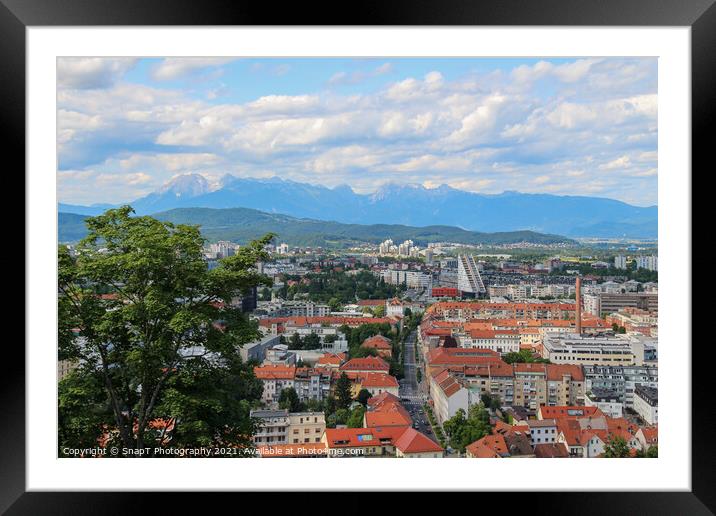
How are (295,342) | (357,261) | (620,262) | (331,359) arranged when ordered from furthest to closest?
(357,261) < (620,262) < (295,342) < (331,359)

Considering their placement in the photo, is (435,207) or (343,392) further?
(435,207)

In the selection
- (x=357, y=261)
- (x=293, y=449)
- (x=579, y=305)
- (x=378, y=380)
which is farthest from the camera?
(x=357, y=261)

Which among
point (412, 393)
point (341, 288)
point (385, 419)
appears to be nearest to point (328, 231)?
point (341, 288)

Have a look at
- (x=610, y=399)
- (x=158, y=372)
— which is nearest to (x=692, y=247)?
(x=158, y=372)

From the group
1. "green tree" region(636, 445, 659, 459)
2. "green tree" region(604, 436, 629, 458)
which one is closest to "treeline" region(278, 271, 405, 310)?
"green tree" region(604, 436, 629, 458)

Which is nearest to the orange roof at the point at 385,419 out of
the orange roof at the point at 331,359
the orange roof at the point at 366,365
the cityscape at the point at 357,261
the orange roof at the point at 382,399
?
the cityscape at the point at 357,261

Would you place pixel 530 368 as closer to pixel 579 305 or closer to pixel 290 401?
pixel 579 305
